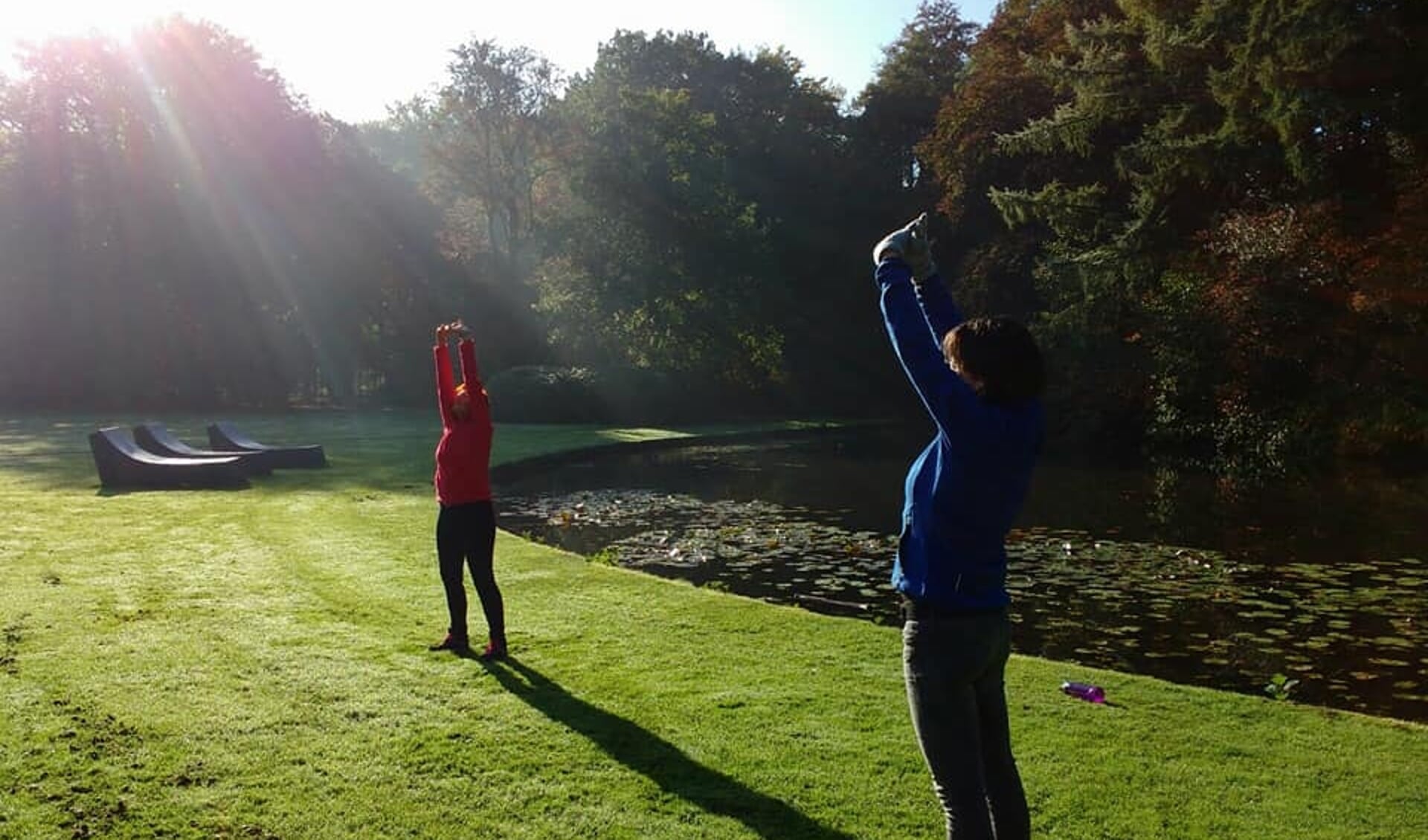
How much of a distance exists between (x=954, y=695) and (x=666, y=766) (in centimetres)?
224

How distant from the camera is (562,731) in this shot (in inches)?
204

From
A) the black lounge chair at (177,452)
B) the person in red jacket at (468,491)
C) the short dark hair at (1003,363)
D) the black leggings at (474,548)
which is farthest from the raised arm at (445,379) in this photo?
the black lounge chair at (177,452)

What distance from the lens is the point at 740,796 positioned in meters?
4.45

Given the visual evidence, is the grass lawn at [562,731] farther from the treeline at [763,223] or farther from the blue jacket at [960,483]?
the treeline at [763,223]

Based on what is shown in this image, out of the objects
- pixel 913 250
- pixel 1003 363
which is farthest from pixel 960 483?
pixel 913 250

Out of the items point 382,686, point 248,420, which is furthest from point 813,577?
point 248,420

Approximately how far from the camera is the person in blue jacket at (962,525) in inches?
112

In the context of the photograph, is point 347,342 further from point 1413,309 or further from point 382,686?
point 382,686

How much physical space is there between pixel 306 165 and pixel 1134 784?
38654 mm

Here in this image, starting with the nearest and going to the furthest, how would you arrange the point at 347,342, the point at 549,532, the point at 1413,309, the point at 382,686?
the point at 382,686 → the point at 549,532 → the point at 1413,309 → the point at 347,342

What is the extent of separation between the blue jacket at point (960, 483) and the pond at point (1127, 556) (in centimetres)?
482

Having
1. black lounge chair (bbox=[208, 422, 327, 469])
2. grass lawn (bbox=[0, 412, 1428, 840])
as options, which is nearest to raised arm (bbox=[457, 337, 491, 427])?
grass lawn (bbox=[0, 412, 1428, 840])

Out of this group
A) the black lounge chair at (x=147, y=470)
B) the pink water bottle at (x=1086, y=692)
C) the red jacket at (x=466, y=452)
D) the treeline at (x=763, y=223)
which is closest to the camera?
the pink water bottle at (x=1086, y=692)

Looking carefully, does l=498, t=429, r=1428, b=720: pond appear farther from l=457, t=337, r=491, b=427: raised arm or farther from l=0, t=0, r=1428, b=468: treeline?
l=0, t=0, r=1428, b=468: treeline
